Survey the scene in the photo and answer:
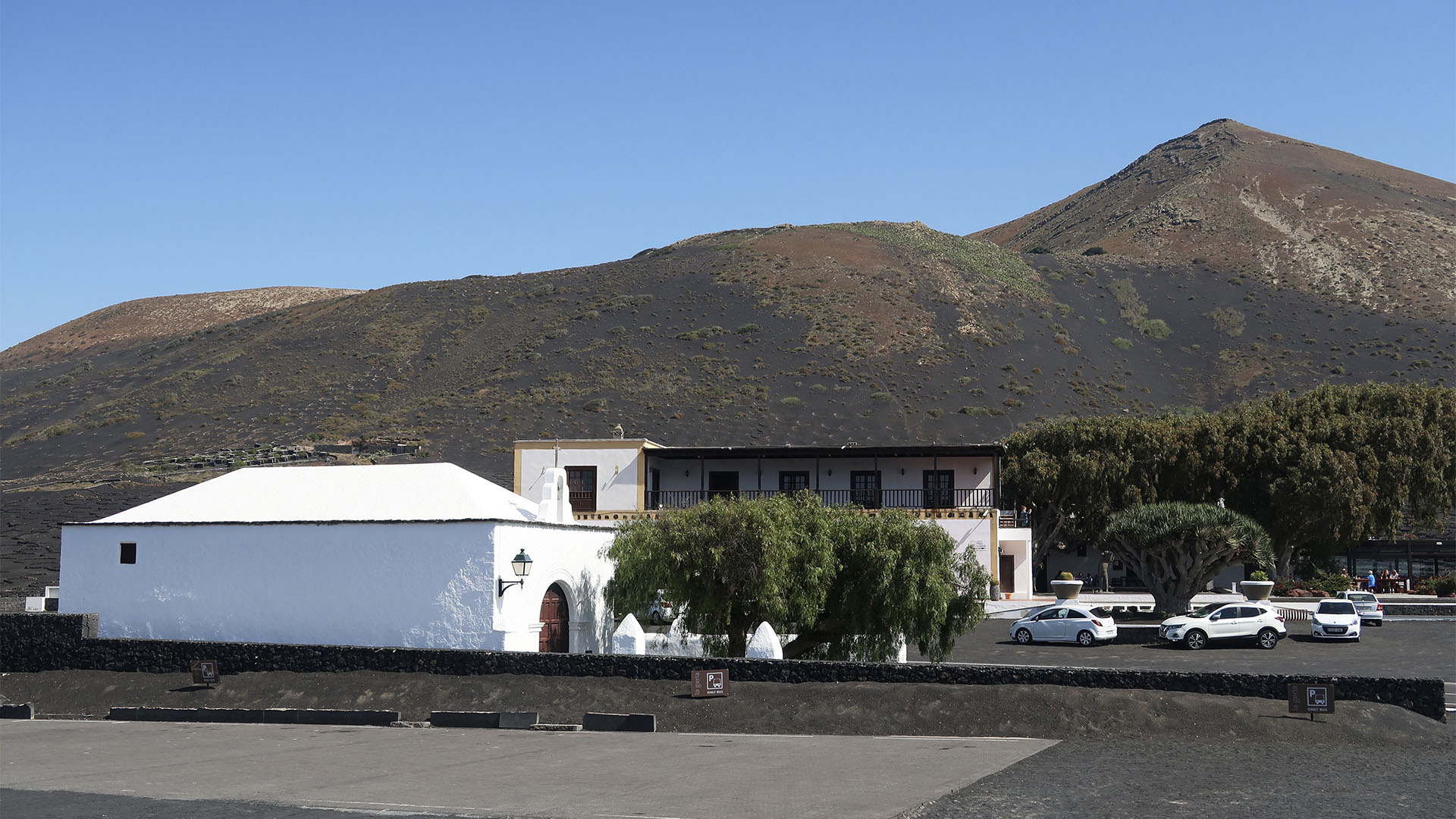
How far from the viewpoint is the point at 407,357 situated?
313ft

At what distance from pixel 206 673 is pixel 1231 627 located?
26104mm

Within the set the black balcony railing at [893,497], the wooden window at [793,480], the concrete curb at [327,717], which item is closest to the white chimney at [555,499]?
the concrete curb at [327,717]

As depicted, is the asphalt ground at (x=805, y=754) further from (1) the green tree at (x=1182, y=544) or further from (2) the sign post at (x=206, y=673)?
(1) the green tree at (x=1182, y=544)

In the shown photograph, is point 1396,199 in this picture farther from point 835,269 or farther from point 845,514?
point 845,514

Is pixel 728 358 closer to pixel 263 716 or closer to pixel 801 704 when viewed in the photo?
pixel 263 716

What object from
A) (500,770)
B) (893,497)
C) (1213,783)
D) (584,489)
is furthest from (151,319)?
(1213,783)

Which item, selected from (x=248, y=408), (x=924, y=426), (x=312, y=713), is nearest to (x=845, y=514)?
(x=312, y=713)

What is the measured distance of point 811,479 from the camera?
163 ft

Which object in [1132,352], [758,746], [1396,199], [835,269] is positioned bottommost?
[758,746]

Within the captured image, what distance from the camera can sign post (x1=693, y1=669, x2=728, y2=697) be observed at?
71.4ft

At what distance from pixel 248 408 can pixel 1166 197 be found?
9945cm

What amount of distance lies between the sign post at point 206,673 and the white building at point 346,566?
5.97ft

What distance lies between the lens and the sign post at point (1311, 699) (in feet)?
61.2

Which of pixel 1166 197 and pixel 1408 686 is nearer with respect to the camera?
pixel 1408 686
